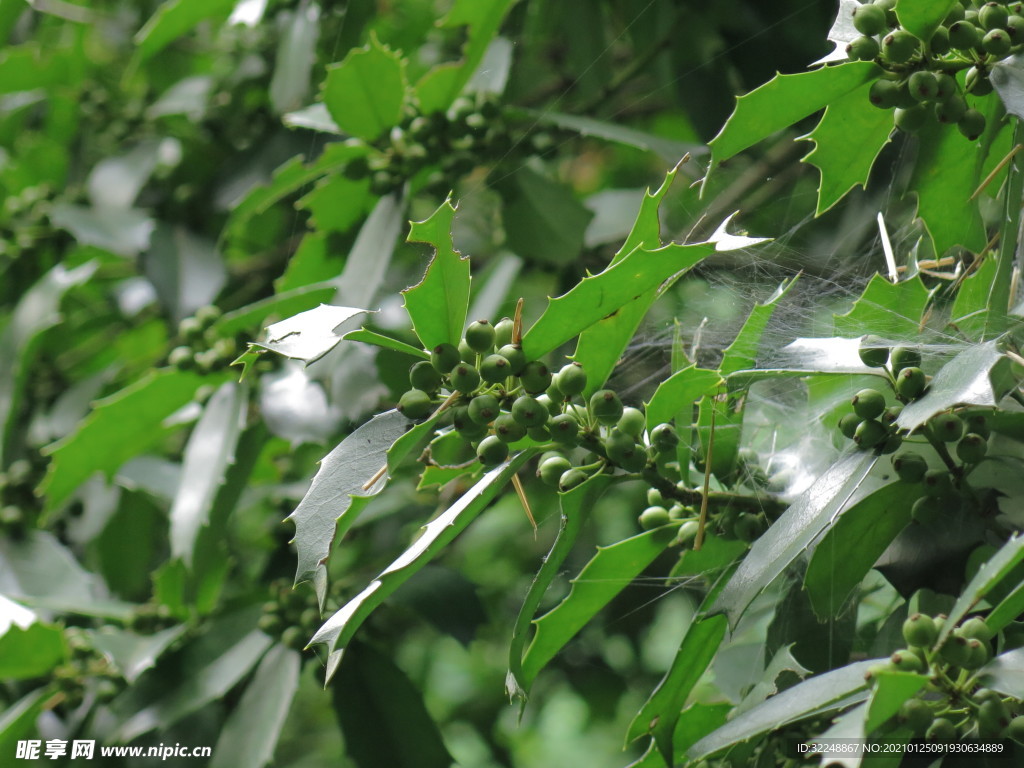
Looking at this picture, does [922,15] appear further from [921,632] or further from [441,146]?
[441,146]

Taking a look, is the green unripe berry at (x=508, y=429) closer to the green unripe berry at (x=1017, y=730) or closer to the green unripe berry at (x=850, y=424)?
the green unripe berry at (x=850, y=424)

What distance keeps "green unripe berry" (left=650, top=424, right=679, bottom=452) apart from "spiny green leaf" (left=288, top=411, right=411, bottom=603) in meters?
0.25

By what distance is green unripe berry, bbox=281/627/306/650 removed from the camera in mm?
1484

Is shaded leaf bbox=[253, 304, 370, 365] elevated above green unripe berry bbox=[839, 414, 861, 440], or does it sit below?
above

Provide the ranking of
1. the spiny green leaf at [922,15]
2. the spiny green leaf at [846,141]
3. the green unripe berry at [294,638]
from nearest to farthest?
1. the spiny green leaf at [922,15]
2. the spiny green leaf at [846,141]
3. the green unripe berry at [294,638]

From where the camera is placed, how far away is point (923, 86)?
0.88 metres

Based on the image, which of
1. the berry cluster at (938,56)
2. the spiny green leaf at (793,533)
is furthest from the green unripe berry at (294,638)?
the berry cluster at (938,56)

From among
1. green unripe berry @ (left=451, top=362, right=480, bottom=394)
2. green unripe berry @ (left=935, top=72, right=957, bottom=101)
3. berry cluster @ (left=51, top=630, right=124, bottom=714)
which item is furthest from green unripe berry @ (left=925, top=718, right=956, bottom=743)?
berry cluster @ (left=51, top=630, right=124, bottom=714)

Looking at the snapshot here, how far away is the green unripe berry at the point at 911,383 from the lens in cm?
82

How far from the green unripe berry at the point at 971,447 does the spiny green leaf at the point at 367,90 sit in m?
0.97

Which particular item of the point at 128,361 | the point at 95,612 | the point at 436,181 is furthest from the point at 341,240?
the point at 128,361

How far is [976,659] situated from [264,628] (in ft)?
3.73

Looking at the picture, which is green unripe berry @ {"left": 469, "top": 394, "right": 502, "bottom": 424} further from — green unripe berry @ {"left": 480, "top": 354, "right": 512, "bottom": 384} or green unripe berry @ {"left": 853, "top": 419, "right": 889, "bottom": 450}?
green unripe berry @ {"left": 853, "top": 419, "right": 889, "bottom": 450}

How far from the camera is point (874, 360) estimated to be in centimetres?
85
